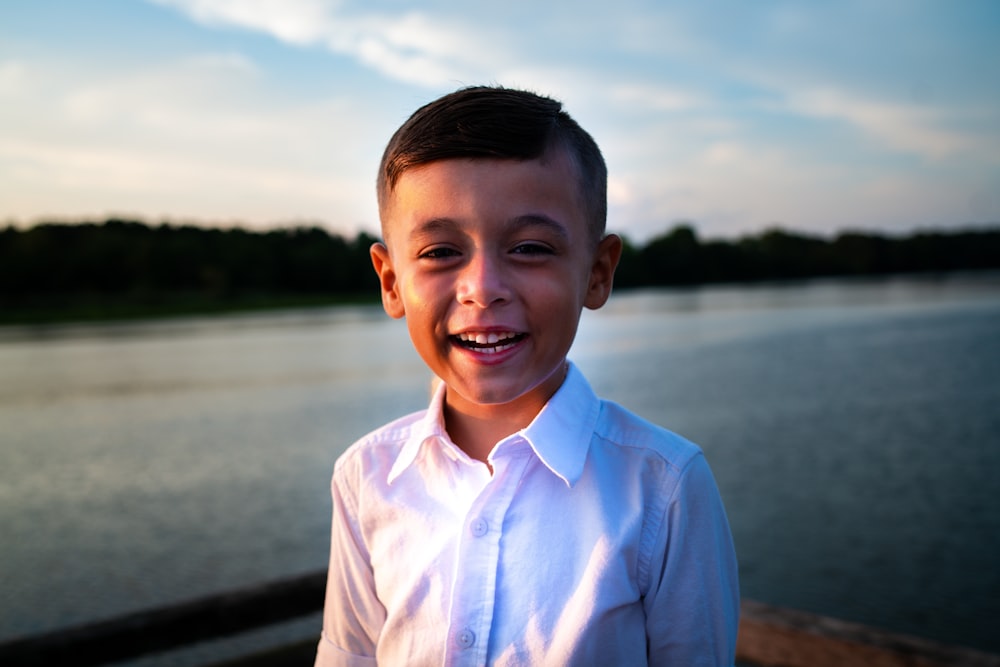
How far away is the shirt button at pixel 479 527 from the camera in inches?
58.2

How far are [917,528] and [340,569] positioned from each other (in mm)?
9515

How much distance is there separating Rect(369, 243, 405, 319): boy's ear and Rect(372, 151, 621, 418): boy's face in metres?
0.13

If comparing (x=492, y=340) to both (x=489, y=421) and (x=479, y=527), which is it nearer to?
(x=489, y=421)

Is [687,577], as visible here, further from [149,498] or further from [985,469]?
[985,469]

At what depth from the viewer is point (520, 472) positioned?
154cm

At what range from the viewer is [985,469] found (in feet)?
38.7

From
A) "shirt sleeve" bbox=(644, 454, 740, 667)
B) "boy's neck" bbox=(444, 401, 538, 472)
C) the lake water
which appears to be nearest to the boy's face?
"boy's neck" bbox=(444, 401, 538, 472)

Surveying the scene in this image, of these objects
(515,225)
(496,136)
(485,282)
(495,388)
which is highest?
(496,136)

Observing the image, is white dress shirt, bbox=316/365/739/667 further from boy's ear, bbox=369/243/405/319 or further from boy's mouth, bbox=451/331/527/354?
boy's ear, bbox=369/243/405/319

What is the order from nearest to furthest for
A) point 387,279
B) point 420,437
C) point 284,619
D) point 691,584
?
1. point 691,584
2. point 420,437
3. point 387,279
4. point 284,619

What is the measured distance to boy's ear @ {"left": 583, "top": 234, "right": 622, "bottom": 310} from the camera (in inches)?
64.9

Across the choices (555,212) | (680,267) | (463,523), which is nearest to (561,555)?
→ (463,523)

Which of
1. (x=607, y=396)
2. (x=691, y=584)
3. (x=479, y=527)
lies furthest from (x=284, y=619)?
(x=607, y=396)

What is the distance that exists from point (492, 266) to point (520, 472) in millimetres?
421
